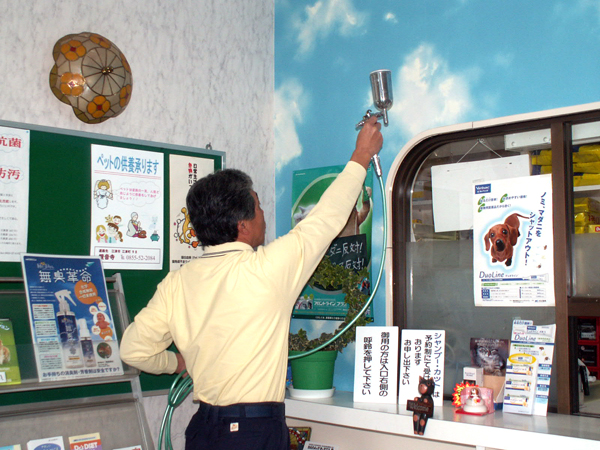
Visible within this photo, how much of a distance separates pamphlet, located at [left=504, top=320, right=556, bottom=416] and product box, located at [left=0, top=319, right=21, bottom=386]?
1.75 meters

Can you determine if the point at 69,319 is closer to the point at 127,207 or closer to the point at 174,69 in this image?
the point at 127,207

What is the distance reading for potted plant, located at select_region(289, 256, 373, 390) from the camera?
2.58 metres

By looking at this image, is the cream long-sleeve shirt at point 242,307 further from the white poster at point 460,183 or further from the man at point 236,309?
the white poster at point 460,183

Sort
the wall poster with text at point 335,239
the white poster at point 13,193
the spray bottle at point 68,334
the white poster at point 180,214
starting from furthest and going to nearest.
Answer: the wall poster with text at point 335,239 → the white poster at point 180,214 → the white poster at point 13,193 → the spray bottle at point 68,334

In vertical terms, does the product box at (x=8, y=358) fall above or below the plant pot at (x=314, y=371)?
above

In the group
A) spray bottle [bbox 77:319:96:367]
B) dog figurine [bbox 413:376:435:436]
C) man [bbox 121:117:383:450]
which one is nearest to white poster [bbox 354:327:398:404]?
dog figurine [bbox 413:376:435:436]

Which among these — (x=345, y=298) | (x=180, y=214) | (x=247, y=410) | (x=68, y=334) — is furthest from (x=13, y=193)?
(x=345, y=298)

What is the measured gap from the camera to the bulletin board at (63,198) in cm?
232

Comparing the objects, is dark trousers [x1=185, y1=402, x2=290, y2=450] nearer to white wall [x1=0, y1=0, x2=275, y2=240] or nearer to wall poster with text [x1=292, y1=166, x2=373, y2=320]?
wall poster with text [x1=292, y1=166, x2=373, y2=320]

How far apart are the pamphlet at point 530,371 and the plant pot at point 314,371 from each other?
736 millimetres

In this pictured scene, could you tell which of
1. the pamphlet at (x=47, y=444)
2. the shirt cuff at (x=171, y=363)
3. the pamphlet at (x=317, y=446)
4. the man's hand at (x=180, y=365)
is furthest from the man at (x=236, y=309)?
the pamphlet at (x=317, y=446)

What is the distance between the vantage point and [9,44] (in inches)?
90.7

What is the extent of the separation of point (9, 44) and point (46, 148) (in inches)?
16.1

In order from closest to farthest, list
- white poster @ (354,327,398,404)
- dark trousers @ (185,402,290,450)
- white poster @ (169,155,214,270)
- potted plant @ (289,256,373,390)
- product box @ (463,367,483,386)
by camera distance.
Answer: dark trousers @ (185,402,290,450), product box @ (463,367,483,386), white poster @ (354,327,398,404), potted plant @ (289,256,373,390), white poster @ (169,155,214,270)
